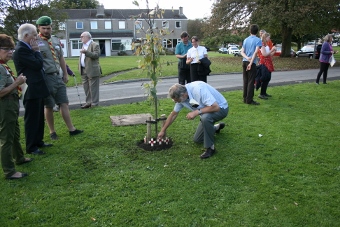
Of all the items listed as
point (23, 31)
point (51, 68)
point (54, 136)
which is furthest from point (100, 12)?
point (23, 31)

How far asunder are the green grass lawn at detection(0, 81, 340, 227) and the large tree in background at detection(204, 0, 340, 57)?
56.3 ft

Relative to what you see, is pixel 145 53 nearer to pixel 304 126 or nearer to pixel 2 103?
pixel 2 103

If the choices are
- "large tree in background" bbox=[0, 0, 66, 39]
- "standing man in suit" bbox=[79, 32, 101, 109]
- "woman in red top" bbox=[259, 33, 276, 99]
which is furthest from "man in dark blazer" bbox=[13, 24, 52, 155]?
"large tree in background" bbox=[0, 0, 66, 39]

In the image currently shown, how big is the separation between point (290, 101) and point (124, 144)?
5577 millimetres

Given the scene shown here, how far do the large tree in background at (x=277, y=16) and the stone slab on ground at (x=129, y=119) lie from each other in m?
17.9

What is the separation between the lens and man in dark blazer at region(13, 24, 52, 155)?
470 centimetres

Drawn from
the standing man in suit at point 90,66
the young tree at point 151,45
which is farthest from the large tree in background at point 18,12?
the young tree at point 151,45

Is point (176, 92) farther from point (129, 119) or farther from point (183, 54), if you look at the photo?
point (183, 54)

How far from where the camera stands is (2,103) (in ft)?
13.7

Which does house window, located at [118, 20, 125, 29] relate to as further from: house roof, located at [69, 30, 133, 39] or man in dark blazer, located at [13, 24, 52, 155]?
man in dark blazer, located at [13, 24, 52, 155]

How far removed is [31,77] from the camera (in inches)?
192

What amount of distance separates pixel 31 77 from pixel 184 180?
2.88 m

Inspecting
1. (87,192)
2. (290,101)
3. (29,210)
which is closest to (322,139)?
(290,101)

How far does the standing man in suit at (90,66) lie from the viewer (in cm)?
809
